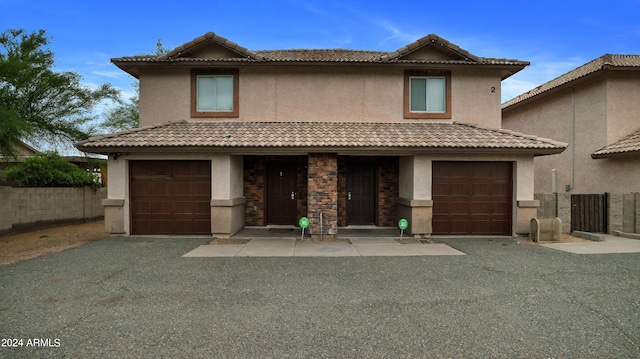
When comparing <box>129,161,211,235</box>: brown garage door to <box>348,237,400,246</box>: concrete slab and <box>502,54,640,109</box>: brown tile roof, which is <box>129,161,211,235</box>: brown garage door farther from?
<box>502,54,640,109</box>: brown tile roof

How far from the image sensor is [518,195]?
11.0 metres

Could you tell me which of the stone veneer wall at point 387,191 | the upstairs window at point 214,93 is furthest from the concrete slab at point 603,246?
the upstairs window at point 214,93

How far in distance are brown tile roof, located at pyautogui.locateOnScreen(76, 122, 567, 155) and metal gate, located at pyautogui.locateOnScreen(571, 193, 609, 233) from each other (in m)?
2.97

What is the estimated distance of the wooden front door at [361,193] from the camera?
13.1m

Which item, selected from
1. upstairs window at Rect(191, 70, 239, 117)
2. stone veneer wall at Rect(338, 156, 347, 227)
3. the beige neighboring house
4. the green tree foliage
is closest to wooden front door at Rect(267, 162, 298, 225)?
stone veneer wall at Rect(338, 156, 347, 227)

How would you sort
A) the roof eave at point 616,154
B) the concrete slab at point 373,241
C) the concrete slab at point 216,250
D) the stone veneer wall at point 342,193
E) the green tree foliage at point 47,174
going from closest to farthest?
1. the concrete slab at point 216,250
2. the concrete slab at point 373,241
3. the roof eave at point 616,154
4. the stone veneer wall at point 342,193
5. the green tree foliage at point 47,174

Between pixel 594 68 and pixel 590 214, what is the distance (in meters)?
5.83

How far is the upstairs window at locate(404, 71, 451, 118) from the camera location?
1248 cm

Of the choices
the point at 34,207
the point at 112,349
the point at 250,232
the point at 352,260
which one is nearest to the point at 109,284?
the point at 112,349

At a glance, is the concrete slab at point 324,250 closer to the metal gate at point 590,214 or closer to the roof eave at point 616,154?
the metal gate at point 590,214

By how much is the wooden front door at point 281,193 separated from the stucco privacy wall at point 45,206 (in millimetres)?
8913

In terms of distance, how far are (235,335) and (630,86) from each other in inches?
658

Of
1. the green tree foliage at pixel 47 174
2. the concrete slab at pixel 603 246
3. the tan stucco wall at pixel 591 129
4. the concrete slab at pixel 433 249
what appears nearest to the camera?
the concrete slab at pixel 433 249

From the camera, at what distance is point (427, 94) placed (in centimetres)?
1260
